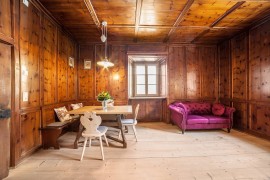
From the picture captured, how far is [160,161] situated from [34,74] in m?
2.83

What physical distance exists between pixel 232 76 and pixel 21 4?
559 cm

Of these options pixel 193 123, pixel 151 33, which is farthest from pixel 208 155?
pixel 151 33

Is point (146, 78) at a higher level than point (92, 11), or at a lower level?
lower

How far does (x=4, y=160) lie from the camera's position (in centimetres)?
214

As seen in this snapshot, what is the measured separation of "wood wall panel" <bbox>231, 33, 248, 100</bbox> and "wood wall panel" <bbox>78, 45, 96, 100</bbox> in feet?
15.0

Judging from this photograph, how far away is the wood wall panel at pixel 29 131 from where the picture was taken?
2.68m

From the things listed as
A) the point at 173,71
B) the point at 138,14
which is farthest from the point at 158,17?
the point at 173,71

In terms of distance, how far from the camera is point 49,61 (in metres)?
3.60

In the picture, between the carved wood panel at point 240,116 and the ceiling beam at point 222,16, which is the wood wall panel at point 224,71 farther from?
the ceiling beam at point 222,16

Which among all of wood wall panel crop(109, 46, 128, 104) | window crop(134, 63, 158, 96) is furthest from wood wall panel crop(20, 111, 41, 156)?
window crop(134, 63, 158, 96)

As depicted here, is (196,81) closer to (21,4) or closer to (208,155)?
(208,155)

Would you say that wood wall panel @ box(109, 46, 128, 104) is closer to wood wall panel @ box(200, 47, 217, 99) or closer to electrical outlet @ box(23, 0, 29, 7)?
wood wall panel @ box(200, 47, 217, 99)

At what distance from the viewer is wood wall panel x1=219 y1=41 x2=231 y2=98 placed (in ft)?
16.9

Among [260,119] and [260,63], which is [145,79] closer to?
[260,63]
